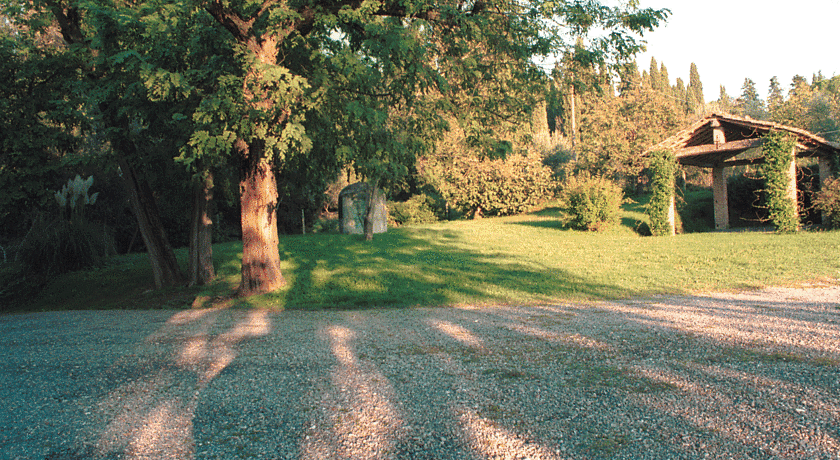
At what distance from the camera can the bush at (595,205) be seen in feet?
70.1

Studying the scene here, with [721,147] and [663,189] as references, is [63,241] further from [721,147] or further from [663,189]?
[721,147]

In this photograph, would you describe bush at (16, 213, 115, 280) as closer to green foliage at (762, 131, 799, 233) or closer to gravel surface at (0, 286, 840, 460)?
gravel surface at (0, 286, 840, 460)

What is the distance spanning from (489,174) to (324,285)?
21861 millimetres

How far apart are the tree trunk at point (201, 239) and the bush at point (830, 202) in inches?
720

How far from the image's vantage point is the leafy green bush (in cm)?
3300

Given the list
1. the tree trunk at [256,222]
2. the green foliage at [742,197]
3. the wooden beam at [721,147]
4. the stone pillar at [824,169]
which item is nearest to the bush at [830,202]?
the stone pillar at [824,169]

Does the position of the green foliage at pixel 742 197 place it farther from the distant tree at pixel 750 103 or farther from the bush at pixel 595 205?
the distant tree at pixel 750 103

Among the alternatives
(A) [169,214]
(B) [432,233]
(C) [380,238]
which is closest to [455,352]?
(C) [380,238]

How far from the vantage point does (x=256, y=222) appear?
10.0 meters

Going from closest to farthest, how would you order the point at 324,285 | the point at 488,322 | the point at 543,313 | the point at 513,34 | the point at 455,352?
the point at 455,352
the point at 488,322
the point at 543,313
the point at 513,34
the point at 324,285

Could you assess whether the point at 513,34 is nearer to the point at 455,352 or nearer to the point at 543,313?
the point at 543,313

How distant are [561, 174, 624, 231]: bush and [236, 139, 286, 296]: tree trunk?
575 inches

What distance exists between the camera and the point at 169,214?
2202 centimetres

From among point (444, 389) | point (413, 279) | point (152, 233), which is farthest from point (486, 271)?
point (444, 389)
